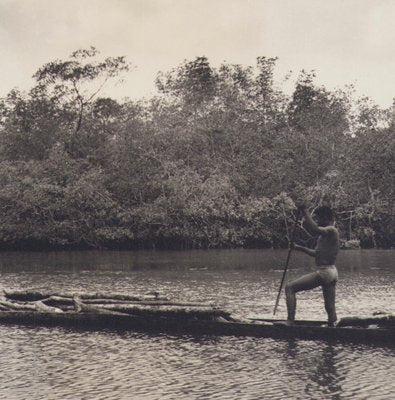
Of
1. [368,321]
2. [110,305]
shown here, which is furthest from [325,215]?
[110,305]

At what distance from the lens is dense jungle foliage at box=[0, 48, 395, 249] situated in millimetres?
50531

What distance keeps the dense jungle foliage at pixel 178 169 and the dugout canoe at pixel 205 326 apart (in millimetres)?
33632

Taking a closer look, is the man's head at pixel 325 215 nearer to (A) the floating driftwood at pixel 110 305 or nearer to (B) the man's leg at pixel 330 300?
(B) the man's leg at pixel 330 300

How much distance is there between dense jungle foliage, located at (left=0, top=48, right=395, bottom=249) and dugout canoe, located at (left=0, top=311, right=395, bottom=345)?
33.6 m

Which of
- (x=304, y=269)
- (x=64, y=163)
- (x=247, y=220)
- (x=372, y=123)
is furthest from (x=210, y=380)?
(x=372, y=123)

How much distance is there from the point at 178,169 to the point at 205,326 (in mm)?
38614

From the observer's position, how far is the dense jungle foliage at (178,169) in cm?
5053

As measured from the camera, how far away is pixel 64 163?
52.2 m

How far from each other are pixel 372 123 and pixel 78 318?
43412 mm

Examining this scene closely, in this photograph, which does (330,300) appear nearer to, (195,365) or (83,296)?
(195,365)

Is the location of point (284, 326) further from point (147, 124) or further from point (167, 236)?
point (147, 124)

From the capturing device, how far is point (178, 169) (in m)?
52.1

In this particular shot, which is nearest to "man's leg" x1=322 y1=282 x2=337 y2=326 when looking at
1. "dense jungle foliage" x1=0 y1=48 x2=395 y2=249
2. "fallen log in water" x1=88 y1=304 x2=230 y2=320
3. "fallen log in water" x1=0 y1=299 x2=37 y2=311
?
"fallen log in water" x1=88 y1=304 x2=230 y2=320

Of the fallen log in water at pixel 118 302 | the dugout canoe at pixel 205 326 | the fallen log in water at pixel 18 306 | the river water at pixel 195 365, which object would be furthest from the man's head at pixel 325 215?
the fallen log in water at pixel 18 306
